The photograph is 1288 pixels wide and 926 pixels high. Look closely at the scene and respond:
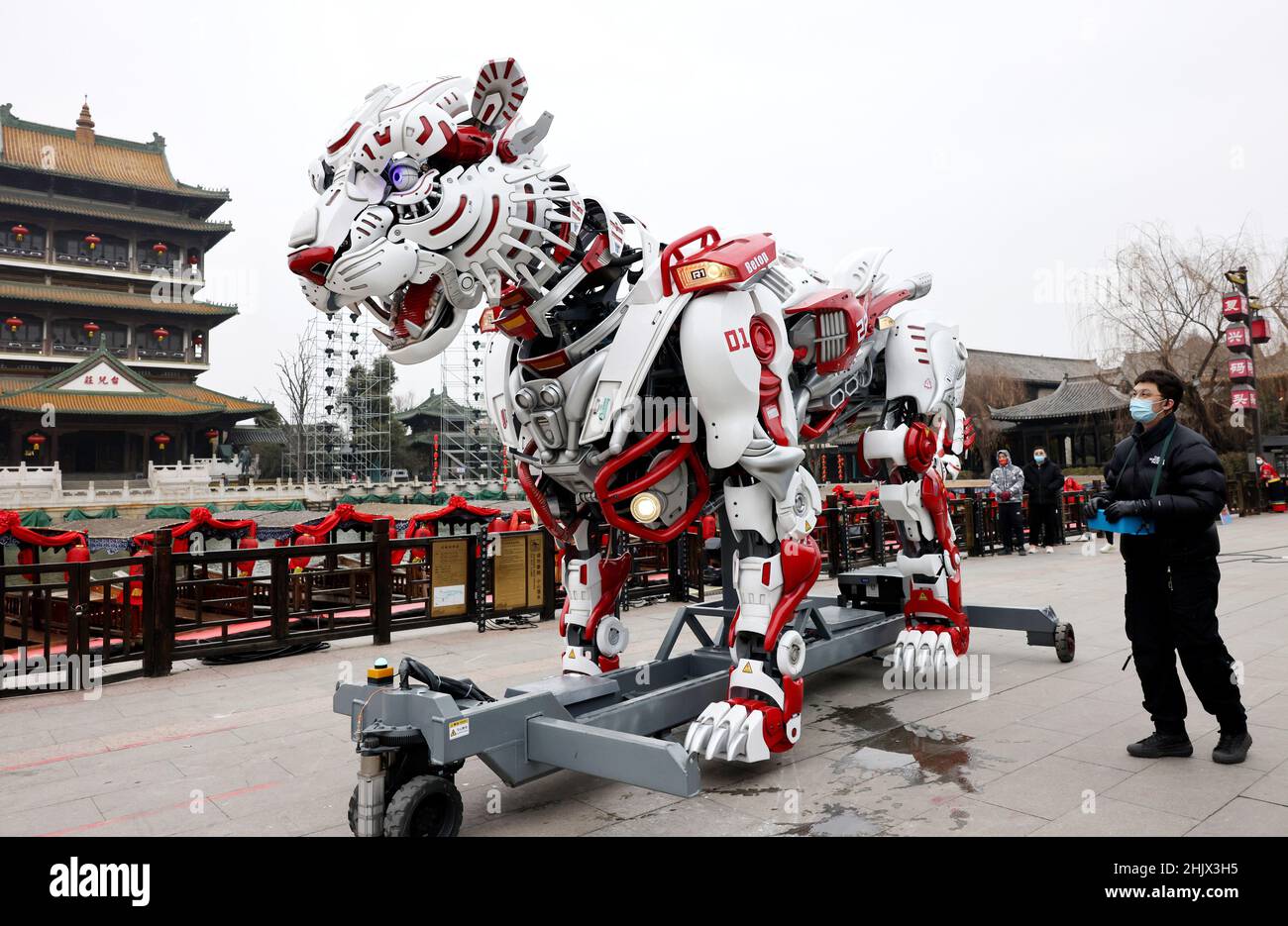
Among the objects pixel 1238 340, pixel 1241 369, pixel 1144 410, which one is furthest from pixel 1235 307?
pixel 1144 410

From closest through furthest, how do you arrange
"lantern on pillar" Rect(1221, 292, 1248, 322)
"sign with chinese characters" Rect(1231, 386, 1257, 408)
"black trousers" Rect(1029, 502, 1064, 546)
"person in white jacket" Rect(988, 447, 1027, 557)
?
"person in white jacket" Rect(988, 447, 1027, 557) < "black trousers" Rect(1029, 502, 1064, 546) < "lantern on pillar" Rect(1221, 292, 1248, 322) < "sign with chinese characters" Rect(1231, 386, 1257, 408)

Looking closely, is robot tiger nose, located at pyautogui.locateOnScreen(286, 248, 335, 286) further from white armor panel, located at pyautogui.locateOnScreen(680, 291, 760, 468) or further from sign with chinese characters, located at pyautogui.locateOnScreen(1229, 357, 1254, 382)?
sign with chinese characters, located at pyautogui.locateOnScreen(1229, 357, 1254, 382)

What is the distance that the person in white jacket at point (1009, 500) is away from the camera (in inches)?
486

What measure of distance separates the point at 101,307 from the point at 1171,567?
36269 millimetres

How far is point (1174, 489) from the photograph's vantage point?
11.1ft

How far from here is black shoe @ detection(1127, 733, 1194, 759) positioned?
3480 mm

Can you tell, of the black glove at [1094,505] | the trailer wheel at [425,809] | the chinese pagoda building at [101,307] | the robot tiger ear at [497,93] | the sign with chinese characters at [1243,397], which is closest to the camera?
the trailer wheel at [425,809]

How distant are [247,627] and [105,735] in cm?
254

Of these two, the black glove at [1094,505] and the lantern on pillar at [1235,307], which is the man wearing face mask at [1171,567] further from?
the lantern on pillar at [1235,307]

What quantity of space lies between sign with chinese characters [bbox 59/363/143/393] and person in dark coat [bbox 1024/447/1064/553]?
29.2 metres

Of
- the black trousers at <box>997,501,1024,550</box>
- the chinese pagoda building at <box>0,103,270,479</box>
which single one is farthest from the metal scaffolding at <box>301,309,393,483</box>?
the black trousers at <box>997,501,1024,550</box>

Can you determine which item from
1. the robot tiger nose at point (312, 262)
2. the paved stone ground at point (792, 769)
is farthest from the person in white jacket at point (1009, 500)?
the robot tiger nose at point (312, 262)

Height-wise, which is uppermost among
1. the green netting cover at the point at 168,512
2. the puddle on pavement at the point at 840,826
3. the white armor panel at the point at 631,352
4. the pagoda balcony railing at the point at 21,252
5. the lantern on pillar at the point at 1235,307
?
the pagoda balcony railing at the point at 21,252

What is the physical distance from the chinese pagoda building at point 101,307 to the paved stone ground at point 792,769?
28.1 meters
